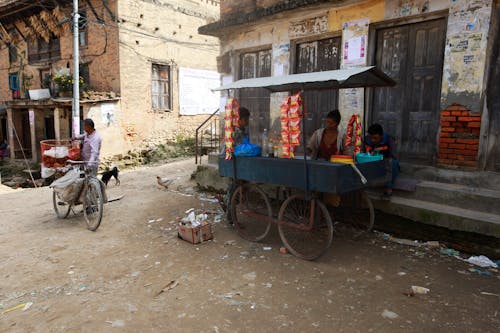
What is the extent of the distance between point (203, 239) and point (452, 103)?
416cm

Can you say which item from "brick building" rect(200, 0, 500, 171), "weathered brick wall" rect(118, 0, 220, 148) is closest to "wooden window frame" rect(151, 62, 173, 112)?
"weathered brick wall" rect(118, 0, 220, 148)

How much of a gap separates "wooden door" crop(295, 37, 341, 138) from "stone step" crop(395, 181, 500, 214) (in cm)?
245

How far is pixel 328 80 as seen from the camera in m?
4.05

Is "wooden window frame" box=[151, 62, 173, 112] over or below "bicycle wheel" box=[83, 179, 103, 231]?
over

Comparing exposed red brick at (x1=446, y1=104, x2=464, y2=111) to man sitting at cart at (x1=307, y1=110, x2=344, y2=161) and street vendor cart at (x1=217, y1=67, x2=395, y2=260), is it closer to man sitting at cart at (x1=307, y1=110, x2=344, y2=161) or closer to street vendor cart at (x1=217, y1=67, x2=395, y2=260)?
street vendor cart at (x1=217, y1=67, x2=395, y2=260)

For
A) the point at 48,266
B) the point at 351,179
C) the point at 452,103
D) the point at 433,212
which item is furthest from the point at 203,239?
the point at 452,103

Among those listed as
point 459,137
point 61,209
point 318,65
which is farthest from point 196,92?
point 459,137

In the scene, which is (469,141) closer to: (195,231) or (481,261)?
(481,261)

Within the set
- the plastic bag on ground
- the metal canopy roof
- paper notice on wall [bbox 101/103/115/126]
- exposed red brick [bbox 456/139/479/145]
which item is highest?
the metal canopy roof

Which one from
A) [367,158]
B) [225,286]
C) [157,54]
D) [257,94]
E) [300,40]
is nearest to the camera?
[225,286]

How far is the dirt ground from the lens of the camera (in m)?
3.14

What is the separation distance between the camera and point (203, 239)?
515cm

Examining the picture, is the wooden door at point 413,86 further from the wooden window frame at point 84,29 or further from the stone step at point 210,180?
the wooden window frame at point 84,29

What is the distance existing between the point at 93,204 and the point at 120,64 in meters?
8.91
